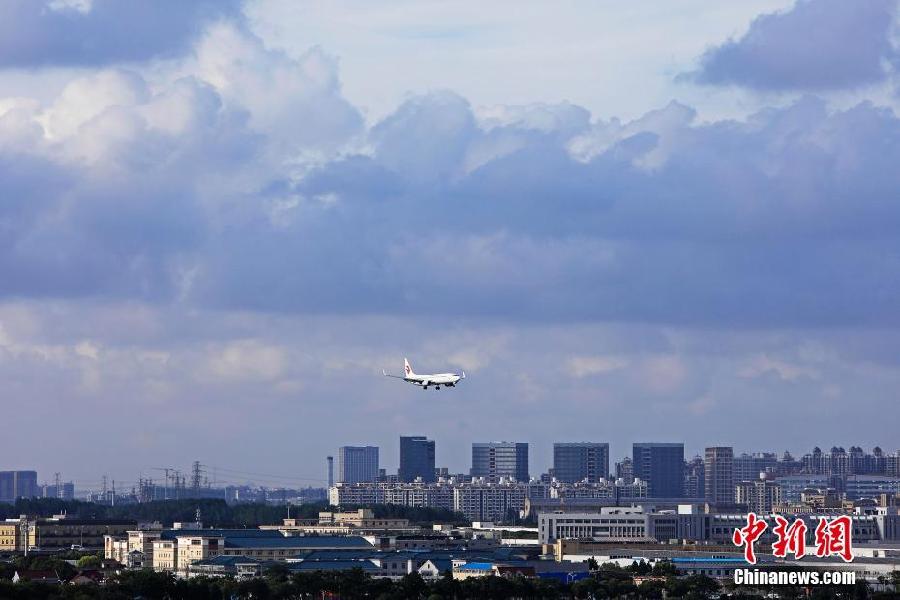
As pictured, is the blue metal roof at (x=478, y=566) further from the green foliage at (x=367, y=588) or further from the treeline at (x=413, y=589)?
the green foliage at (x=367, y=588)

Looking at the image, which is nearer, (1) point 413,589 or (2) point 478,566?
(1) point 413,589

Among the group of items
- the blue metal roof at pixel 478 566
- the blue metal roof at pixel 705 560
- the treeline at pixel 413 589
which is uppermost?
the blue metal roof at pixel 705 560

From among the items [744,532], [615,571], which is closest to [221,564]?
[615,571]

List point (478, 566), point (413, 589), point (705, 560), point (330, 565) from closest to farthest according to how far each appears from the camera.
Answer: point (413, 589) < point (478, 566) < point (705, 560) < point (330, 565)

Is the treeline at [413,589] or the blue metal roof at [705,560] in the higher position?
the blue metal roof at [705,560]

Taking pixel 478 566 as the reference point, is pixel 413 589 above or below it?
below

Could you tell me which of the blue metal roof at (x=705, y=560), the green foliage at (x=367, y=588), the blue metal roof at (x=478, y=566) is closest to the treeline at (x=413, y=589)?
the green foliage at (x=367, y=588)

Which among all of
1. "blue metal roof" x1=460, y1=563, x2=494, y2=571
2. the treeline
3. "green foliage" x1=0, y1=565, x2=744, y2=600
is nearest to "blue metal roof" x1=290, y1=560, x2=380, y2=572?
"blue metal roof" x1=460, y1=563, x2=494, y2=571

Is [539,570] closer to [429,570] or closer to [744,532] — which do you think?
[429,570]

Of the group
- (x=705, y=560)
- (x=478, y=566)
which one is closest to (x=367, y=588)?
(x=478, y=566)

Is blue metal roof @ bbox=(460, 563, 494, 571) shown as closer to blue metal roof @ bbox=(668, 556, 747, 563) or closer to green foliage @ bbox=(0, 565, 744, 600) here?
green foliage @ bbox=(0, 565, 744, 600)

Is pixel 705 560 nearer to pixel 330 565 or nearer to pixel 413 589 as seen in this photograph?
pixel 330 565
